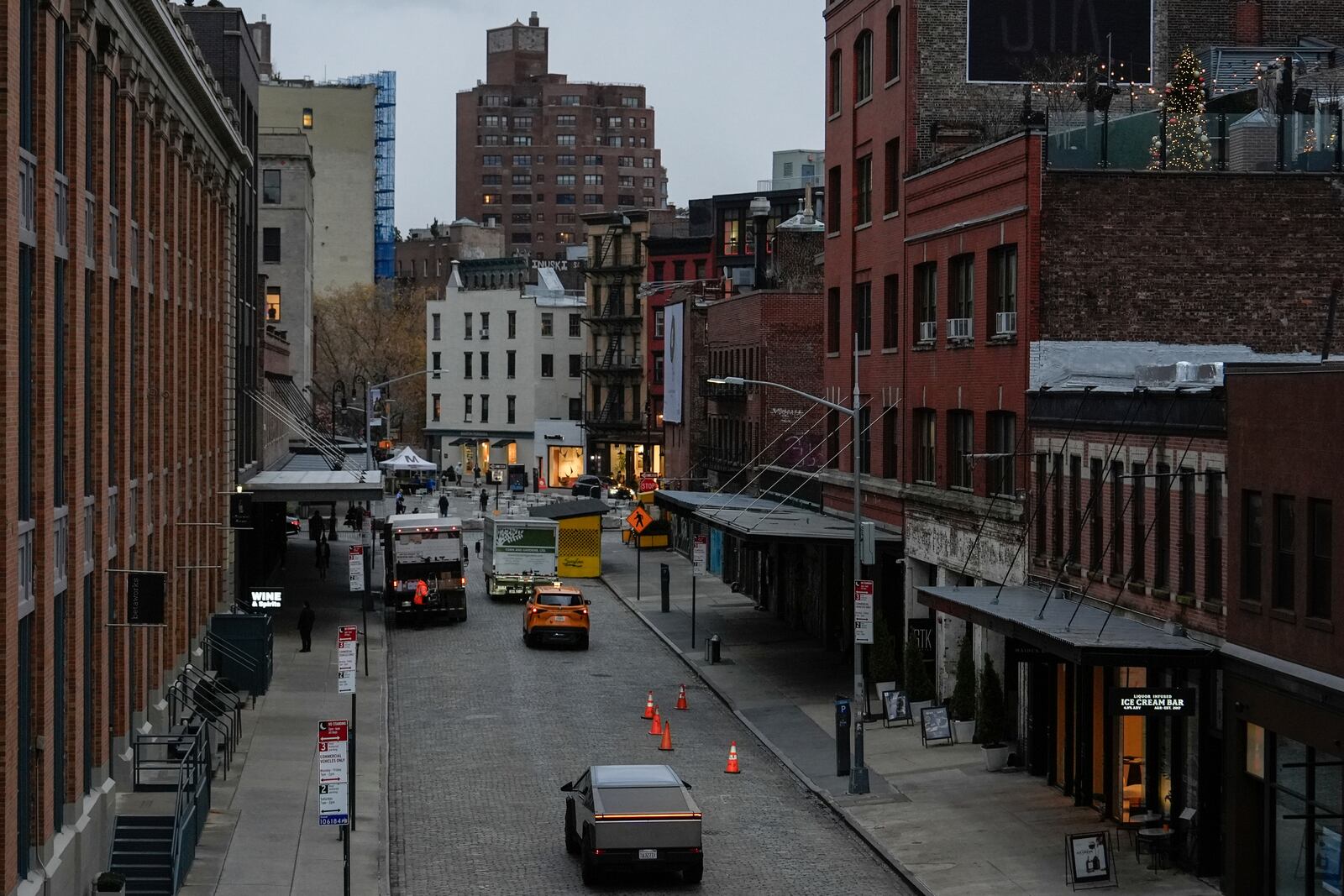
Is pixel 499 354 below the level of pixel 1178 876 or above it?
above

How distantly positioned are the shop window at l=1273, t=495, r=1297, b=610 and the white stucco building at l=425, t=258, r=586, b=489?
100m

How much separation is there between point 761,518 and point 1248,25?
57.6ft

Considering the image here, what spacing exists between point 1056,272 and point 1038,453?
3813 mm

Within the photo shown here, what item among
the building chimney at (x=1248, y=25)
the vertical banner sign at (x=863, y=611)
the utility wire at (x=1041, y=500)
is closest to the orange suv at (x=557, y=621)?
the utility wire at (x=1041, y=500)

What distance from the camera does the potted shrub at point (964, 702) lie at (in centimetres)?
3628

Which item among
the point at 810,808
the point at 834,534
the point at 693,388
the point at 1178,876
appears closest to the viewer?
the point at 1178,876

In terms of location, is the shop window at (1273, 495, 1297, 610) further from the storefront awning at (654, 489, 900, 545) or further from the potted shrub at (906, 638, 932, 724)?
the storefront awning at (654, 489, 900, 545)

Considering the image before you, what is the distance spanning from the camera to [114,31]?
26.9 metres

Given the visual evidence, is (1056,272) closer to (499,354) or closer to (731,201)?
(731,201)

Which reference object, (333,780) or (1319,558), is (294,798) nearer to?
(333,780)

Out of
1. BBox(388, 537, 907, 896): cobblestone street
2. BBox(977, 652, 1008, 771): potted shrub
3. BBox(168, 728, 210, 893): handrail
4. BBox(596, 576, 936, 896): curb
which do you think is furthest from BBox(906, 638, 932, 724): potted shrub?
BBox(168, 728, 210, 893): handrail

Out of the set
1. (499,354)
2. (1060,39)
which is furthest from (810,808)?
(499,354)

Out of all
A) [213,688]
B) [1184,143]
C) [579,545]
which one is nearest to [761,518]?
[1184,143]

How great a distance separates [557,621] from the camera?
5084 cm
